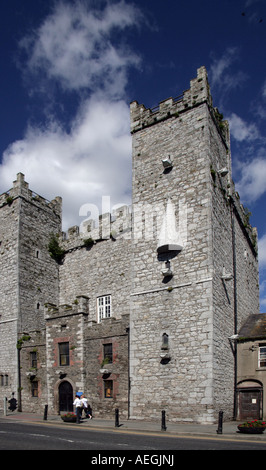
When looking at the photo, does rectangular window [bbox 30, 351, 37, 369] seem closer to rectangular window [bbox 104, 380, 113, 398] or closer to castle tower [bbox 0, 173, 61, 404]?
castle tower [bbox 0, 173, 61, 404]

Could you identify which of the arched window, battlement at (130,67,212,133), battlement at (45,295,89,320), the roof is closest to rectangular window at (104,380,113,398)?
battlement at (45,295,89,320)

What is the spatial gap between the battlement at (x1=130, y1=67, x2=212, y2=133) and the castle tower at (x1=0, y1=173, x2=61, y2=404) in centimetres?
1083

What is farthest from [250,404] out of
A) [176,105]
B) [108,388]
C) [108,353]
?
→ [176,105]

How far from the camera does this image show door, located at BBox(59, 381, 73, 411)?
81.3ft

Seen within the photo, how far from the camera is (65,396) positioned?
82.4 feet

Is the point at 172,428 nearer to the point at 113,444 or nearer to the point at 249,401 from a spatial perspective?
the point at 113,444

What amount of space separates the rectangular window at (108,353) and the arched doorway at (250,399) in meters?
6.82

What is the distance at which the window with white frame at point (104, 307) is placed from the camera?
27375 millimetres

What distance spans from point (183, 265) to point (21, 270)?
1321cm

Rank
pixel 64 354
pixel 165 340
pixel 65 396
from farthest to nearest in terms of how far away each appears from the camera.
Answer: pixel 64 354 < pixel 65 396 < pixel 165 340

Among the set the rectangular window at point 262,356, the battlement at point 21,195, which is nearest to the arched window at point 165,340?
the rectangular window at point 262,356

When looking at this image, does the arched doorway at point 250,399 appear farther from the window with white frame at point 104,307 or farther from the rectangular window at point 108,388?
the window with white frame at point 104,307
